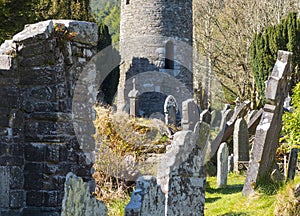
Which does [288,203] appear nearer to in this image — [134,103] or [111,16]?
[134,103]

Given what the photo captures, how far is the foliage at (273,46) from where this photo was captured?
67.3 ft

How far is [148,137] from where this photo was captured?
1129 cm

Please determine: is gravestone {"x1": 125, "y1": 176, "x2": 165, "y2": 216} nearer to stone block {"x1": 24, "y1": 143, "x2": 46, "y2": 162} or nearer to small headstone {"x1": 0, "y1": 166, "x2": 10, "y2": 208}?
stone block {"x1": 24, "y1": 143, "x2": 46, "y2": 162}

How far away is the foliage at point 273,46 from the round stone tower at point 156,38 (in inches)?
147

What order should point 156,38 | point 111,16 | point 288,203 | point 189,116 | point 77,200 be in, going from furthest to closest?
point 111,16
point 156,38
point 189,116
point 288,203
point 77,200

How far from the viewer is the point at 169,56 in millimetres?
19297

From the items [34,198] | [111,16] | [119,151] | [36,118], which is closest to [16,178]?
[34,198]

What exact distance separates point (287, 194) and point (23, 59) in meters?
3.27

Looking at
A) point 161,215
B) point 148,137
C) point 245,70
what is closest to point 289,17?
point 245,70

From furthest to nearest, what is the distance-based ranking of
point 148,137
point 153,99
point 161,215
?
point 153,99 < point 148,137 < point 161,215

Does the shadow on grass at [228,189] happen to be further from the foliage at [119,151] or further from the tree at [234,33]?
the tree at [234,33]

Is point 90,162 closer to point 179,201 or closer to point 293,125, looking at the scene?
point 179,201

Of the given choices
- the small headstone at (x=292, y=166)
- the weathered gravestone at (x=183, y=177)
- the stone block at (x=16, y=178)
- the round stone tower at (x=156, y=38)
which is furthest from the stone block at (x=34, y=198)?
the round stone tower at (x=156, y=38)

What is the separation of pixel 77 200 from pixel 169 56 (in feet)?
51.3
